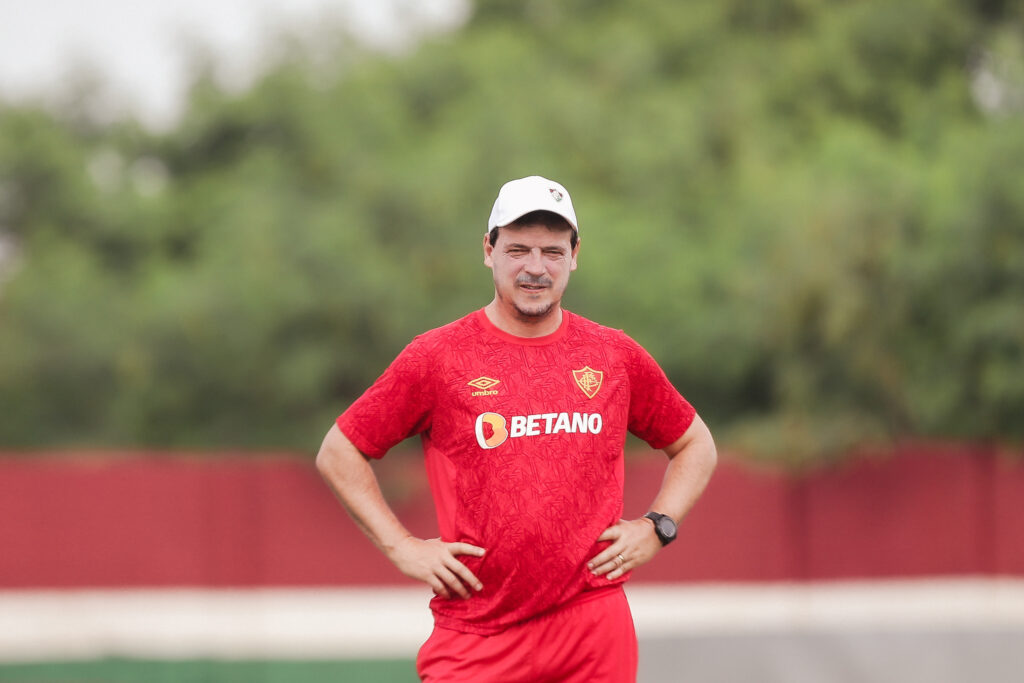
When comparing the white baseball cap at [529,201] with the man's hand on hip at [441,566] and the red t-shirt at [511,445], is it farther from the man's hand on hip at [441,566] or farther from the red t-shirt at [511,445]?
the man's hand on hip at [441,566]

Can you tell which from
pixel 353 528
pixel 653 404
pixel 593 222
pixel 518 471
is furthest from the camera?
pixel 593 222

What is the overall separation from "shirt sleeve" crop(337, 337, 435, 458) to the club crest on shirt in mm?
365

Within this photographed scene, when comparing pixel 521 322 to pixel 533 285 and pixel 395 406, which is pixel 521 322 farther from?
pixel 395 406

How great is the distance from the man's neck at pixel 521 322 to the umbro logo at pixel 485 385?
14 centimetres

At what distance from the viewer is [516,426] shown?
3039mm

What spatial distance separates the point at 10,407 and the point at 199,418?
246cm

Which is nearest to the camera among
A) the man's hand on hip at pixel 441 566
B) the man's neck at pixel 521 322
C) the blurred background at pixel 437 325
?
the man's hand on hip at pixel 441 566

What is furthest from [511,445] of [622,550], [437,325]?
[437,325]

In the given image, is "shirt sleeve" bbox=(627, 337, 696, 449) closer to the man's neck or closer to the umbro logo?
the man's neck

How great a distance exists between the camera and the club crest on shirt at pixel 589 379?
311 centimetres

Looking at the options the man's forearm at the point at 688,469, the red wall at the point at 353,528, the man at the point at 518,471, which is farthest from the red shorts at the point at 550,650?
the red wall at the point at 353,528

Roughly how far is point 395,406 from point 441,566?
0.41 metres

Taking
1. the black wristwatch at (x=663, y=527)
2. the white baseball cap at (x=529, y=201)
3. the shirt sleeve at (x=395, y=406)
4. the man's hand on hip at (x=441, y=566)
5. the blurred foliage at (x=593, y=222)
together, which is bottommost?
the man's hand on hip at (x=441, y=566)

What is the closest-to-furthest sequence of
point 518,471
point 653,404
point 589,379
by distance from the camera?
point 518,471 < point 589,379 < point 653,404
